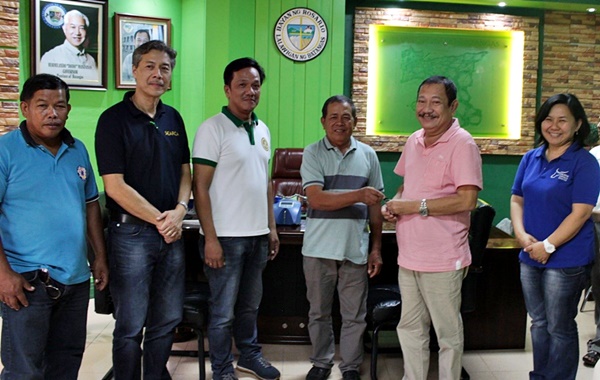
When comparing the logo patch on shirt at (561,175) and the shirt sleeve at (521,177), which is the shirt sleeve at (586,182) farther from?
the shirt sleeve at (521,177)

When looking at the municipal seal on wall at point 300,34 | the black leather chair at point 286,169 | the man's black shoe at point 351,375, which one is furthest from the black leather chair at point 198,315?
the municipal seal on wall at point 300,34

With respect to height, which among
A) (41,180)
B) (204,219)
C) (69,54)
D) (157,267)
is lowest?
(157,267)

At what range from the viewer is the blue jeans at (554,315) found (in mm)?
2318

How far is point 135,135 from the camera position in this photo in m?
2.21

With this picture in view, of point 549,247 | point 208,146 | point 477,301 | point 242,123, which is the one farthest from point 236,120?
point 477,301

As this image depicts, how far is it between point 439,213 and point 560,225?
505 millimetres

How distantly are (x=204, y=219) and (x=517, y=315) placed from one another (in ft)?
6.38

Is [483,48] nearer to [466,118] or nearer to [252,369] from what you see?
[466,118]

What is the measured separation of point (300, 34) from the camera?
523 cm

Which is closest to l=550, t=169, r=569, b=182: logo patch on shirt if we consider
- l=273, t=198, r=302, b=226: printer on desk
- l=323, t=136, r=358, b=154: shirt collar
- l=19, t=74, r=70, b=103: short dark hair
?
l=323, t=136, r=358, b=154: shirt collar

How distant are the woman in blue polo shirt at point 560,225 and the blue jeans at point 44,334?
1755mm

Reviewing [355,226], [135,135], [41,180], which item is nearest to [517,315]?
[355,226]

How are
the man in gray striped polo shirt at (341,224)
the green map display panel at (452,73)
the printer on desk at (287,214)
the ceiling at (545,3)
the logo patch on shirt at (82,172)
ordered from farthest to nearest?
the green map display panel at (452,73) → the ceiling at (545,3) → the printer on desk at (287,214) → the man in gray striped polo shirt at (341,224) → the logo patch on shirt at (82,172)

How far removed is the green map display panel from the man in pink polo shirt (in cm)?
332
